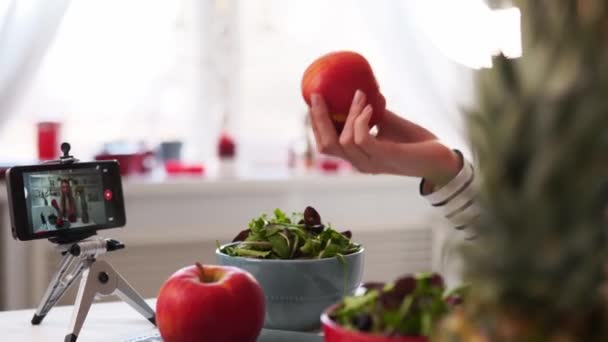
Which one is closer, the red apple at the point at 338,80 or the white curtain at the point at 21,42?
the red apple at the point at 338,80

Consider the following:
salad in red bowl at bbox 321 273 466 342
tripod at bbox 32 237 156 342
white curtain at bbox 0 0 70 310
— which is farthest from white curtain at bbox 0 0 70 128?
salad in red bowl at bbox 321 273 466 342

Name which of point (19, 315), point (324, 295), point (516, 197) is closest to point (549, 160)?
point (516, 197)

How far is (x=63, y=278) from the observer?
1355 millimetres

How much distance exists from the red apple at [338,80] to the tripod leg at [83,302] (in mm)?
432

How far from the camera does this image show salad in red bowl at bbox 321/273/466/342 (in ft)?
2.87

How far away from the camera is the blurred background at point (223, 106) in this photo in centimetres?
267

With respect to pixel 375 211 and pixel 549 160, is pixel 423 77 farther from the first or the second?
pixel 549 160

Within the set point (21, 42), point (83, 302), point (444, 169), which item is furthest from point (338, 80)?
point (21, 42)

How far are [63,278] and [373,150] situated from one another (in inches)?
20.5

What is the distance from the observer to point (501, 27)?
8.51 ft

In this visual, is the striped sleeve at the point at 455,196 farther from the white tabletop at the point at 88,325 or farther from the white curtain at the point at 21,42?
the white curtain at the point at 21,42

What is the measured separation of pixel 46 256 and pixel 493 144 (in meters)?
2.08

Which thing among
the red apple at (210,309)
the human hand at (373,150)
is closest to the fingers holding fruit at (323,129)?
the human hand at (373,150)

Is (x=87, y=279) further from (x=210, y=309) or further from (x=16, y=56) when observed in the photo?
(x=16, y=56)
